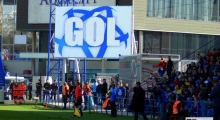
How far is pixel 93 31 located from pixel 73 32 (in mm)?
1507

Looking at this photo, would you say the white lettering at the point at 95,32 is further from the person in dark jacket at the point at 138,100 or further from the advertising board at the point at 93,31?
the person in dark jacket at the point at 138,100

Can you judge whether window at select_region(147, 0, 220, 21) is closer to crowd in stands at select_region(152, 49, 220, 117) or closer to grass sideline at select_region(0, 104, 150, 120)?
crowd in stands at select_region(152, 49, 220, 117)

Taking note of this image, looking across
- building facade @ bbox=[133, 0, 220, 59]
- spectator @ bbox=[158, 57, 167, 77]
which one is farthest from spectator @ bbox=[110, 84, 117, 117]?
building facade @ bbox=[133, 0, 220, 59]

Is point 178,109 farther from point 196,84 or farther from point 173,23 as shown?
point 173,23

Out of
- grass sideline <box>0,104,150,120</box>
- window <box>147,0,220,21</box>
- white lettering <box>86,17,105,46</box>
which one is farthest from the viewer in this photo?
window <box>147,0,220,21</box>

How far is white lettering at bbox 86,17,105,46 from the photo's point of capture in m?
46.2

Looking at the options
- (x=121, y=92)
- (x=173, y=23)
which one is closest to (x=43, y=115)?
(x=121, y=92)

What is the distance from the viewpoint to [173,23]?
2867 inches

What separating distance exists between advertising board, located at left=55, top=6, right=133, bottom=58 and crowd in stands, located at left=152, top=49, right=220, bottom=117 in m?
9.05

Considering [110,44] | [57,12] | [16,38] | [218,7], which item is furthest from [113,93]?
[16,38]

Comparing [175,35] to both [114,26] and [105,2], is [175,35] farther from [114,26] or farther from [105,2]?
[114,26]

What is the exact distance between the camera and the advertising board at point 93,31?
45719 millimetres

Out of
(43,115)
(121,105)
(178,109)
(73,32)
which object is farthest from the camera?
(73,32)

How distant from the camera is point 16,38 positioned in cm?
9031
